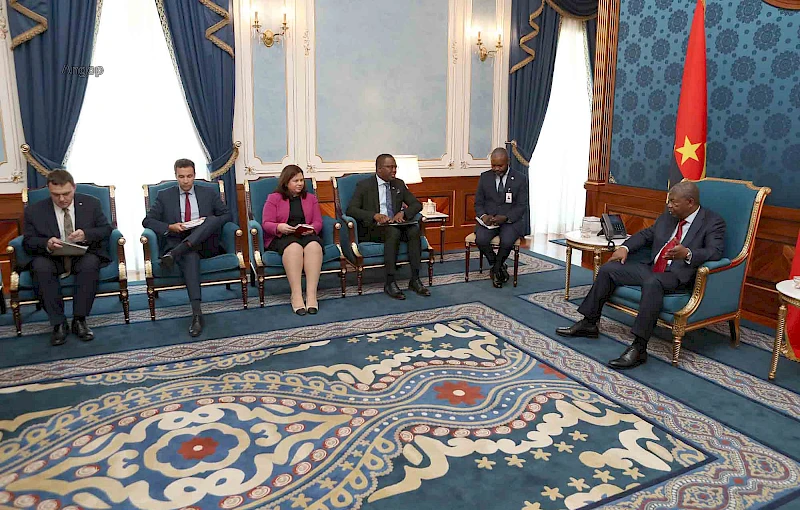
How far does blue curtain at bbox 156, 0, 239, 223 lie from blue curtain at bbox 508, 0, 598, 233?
3.39 metres

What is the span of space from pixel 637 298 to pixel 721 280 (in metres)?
0.53

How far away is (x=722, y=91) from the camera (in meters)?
4.95

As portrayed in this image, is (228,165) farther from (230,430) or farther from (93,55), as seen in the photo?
(230,430)

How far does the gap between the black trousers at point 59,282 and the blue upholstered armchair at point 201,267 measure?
→ 1.24 ft

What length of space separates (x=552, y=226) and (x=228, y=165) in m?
4.55

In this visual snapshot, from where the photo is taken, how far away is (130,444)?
9.73 feet

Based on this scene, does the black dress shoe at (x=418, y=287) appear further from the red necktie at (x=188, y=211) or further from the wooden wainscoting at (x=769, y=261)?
the wooden wainscoting at (x=769, y=261)

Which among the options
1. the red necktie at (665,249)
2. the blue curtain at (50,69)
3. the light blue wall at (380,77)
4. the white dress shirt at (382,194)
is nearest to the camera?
the red necktie at (665,249)

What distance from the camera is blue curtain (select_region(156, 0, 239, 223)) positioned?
584 centimetres

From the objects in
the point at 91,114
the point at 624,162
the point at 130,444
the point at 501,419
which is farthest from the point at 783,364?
the point at 91,114

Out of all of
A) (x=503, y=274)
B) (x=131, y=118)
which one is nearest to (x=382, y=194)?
(x=503, y=274)

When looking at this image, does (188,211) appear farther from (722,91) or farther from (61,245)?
(722,91)

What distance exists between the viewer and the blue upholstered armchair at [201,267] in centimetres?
478

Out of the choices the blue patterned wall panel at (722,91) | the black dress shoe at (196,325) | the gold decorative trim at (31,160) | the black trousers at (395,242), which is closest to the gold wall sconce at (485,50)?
the blue patterned wall panel at (722,91)
